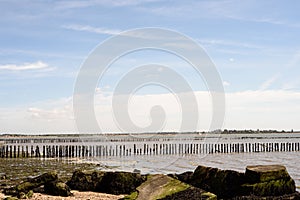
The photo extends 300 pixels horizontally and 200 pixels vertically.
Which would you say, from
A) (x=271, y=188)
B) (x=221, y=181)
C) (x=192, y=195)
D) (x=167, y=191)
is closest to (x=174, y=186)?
(x=167, y=191)

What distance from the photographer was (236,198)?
16.5 meters

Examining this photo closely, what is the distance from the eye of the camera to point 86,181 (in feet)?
76.5

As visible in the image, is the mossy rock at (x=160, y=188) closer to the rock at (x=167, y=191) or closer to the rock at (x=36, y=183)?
the rock at (x=167, y=191)

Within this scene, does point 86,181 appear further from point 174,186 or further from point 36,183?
point 174,186

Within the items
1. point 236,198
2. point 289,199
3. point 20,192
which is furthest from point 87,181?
point 289,199

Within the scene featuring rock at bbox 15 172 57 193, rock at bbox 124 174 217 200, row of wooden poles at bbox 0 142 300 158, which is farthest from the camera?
row of wooden poles at bbox 0 142 300 158

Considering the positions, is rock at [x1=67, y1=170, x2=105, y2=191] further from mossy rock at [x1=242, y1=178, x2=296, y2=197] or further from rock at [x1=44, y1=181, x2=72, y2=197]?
mossy rock at [x1=242, y1=178, x2=296, y2=197]

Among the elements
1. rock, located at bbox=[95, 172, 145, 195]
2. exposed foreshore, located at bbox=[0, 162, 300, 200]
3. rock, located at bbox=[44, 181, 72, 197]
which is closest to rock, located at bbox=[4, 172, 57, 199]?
exposed foreshore, located at bbox=[0, 162, 300, 200]

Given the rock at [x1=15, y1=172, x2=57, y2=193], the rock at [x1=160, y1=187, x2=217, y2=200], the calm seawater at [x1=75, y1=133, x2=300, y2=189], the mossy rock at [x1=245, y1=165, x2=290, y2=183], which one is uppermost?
the mossy rock at [x1=245, y1=165, x2=290, y2=183]

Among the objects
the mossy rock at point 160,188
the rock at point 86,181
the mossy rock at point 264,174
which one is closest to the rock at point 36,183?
the rock at point 86,181

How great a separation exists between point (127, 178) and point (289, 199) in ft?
29.3

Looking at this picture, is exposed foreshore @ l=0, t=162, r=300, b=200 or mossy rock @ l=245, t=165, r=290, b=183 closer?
exposed foreshore @ l=0, t=162, r=300, b=200

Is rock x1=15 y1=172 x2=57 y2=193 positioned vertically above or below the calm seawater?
above

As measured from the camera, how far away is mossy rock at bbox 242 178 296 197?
1659cm
